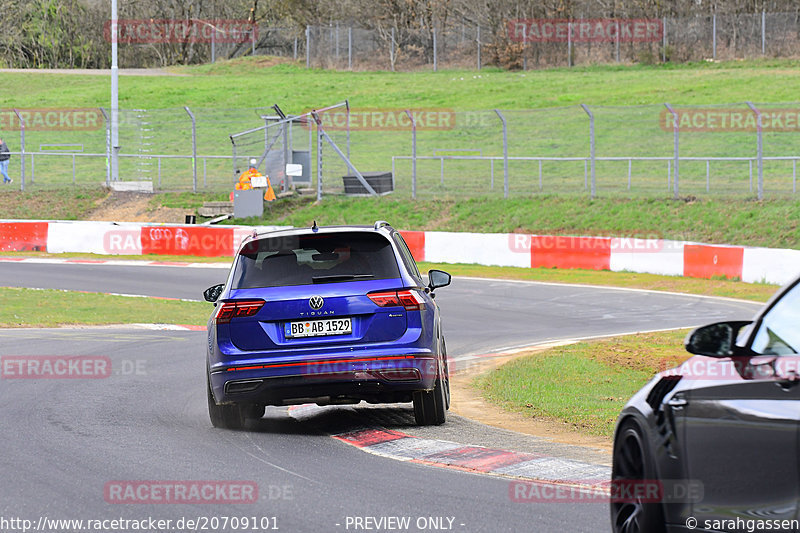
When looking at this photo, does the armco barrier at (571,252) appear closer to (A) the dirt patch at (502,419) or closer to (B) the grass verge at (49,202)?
(A) the dirt patch at (502,419)

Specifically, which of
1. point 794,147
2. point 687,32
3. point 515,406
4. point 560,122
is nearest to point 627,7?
point 687,32

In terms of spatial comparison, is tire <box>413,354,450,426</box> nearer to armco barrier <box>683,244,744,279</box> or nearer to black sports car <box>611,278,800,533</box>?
black sports car <box>611,278,800,533</box>

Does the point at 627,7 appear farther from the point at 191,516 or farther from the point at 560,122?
the point at 191,516

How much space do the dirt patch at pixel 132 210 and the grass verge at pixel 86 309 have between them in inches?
496

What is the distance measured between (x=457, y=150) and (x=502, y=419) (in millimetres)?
31497

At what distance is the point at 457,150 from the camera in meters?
41.7

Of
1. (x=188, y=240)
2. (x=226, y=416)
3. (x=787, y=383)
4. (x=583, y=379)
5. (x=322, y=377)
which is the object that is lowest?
(x=583, y=379)

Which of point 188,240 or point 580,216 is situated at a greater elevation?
point 580,216

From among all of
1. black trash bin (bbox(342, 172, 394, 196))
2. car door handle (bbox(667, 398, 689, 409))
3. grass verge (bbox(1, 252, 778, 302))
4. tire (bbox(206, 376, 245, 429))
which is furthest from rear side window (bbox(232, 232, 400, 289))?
black trash bin (bbox(342, 172, 394, 196))

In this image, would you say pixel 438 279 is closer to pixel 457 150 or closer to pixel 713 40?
pixel 457 150

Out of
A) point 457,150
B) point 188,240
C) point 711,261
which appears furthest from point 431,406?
point 457,150

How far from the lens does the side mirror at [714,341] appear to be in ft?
15.0

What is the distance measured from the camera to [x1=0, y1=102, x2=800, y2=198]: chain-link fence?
35.2 metres

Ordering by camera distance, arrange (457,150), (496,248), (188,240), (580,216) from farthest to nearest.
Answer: (457,150) → (188,240) → (580,216) → (496,248)
